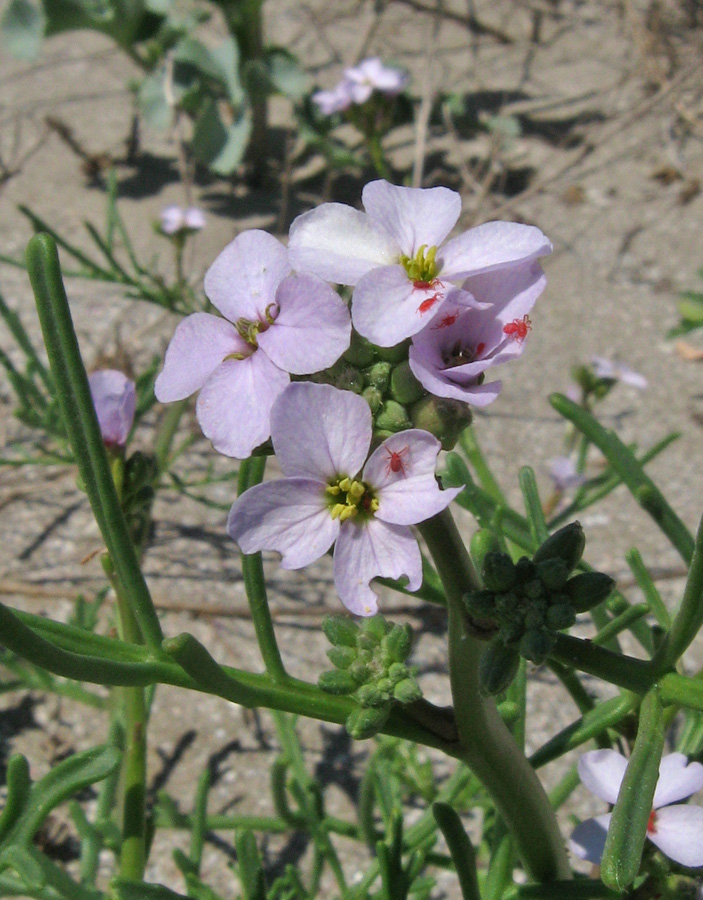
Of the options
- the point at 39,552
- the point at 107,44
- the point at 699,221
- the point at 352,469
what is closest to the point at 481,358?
the point at 352,469

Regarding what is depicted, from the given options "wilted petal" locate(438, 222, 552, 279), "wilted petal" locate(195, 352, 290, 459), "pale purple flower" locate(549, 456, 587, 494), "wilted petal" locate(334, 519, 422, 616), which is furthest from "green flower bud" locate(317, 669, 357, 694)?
"pale purple flower" locate(549, 456, 587, 494)

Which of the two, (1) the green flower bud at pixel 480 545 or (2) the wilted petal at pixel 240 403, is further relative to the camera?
(1) the green flower bud at pixel 480 545

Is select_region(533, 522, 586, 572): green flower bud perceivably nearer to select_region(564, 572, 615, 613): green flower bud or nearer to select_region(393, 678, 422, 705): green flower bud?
select_region(564, 572, 615, 613): green flower bud

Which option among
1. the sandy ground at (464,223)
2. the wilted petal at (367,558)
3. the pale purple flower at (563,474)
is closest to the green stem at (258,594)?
the wilted petal at (367,558)

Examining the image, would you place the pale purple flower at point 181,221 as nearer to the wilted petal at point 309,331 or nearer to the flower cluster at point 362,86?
the flower cluster at point 362,86

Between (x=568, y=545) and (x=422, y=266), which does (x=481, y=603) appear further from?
(x=422, y=266)

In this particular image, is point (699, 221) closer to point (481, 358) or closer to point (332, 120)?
point (332, 120)

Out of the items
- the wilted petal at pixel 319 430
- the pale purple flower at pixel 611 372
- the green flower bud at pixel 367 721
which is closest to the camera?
the wilted petal at pixel 319 430
